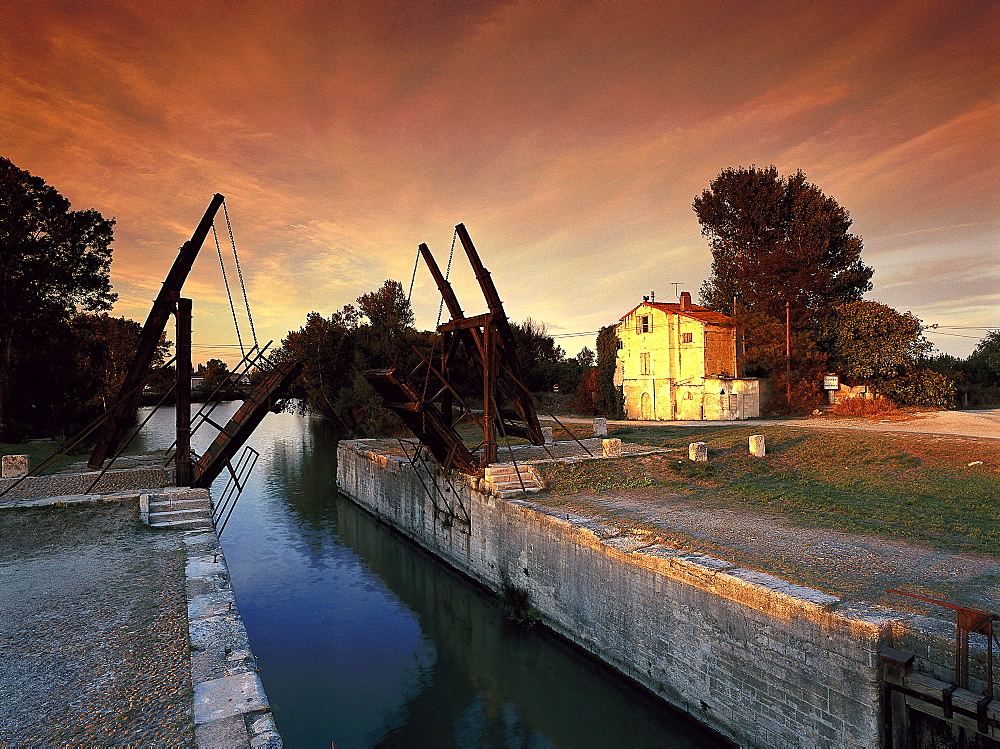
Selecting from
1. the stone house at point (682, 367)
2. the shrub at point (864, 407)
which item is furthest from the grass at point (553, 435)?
the shrub at point (864, 407)

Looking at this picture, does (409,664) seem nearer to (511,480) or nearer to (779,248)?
(511,480)

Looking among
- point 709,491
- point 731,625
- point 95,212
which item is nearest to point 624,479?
point 709,491

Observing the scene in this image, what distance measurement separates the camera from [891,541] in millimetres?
9391

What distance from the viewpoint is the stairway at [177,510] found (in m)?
10.2

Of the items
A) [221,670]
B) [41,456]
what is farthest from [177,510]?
[41,456]

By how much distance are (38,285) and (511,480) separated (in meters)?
26.2

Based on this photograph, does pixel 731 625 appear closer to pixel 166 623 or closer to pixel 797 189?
pixel 166 623

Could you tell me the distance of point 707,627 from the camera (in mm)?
7824

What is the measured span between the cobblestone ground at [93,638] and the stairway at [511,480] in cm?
680

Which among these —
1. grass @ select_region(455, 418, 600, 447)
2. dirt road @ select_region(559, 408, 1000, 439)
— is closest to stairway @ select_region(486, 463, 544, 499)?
grass @ select_region(455, 418, 600, 447)

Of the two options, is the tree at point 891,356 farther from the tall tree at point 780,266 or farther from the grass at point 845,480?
the grass at point 845,480

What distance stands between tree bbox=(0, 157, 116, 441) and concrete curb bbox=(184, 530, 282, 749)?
2549 centimetres

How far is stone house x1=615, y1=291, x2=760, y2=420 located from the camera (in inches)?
1251

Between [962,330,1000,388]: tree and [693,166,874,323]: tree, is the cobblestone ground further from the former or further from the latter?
[962,330,1000,388]: tree
